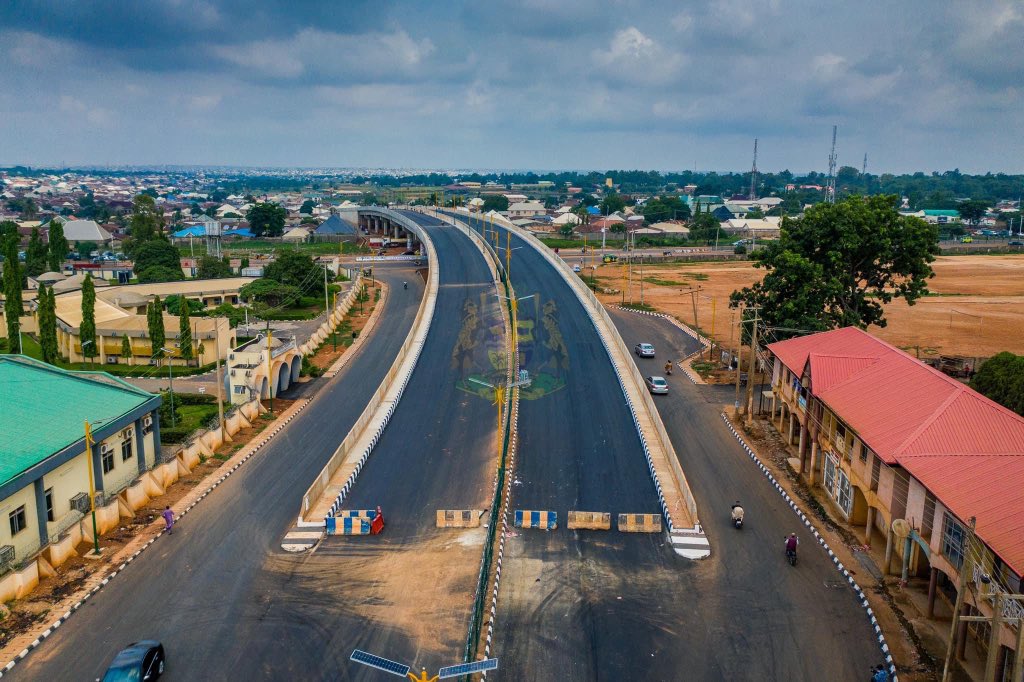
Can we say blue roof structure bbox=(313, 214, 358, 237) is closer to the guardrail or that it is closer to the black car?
the guardrail

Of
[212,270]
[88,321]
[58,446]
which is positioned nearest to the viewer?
[58,446]

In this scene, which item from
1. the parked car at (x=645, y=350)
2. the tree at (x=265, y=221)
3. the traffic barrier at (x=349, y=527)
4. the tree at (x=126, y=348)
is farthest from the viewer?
the tree at (x=265, y=221)

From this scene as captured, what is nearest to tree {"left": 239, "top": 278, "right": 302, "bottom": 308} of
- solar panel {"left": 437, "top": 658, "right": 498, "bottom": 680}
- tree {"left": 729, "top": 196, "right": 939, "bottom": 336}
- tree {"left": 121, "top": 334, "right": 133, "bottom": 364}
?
tree {"left": 121, "top": 334, "right": 133, "bottom": 364}

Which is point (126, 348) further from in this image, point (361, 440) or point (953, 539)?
point (953, 539)

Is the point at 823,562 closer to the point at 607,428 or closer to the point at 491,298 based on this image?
the point at 607,428

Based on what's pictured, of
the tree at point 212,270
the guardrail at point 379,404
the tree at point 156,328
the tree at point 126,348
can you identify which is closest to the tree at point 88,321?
the tree at point 126,348

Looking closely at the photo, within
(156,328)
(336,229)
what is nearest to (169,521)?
(156,328)

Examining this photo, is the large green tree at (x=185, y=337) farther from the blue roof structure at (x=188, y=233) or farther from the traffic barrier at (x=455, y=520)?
the blue roof structure at (x=188, y=233)
